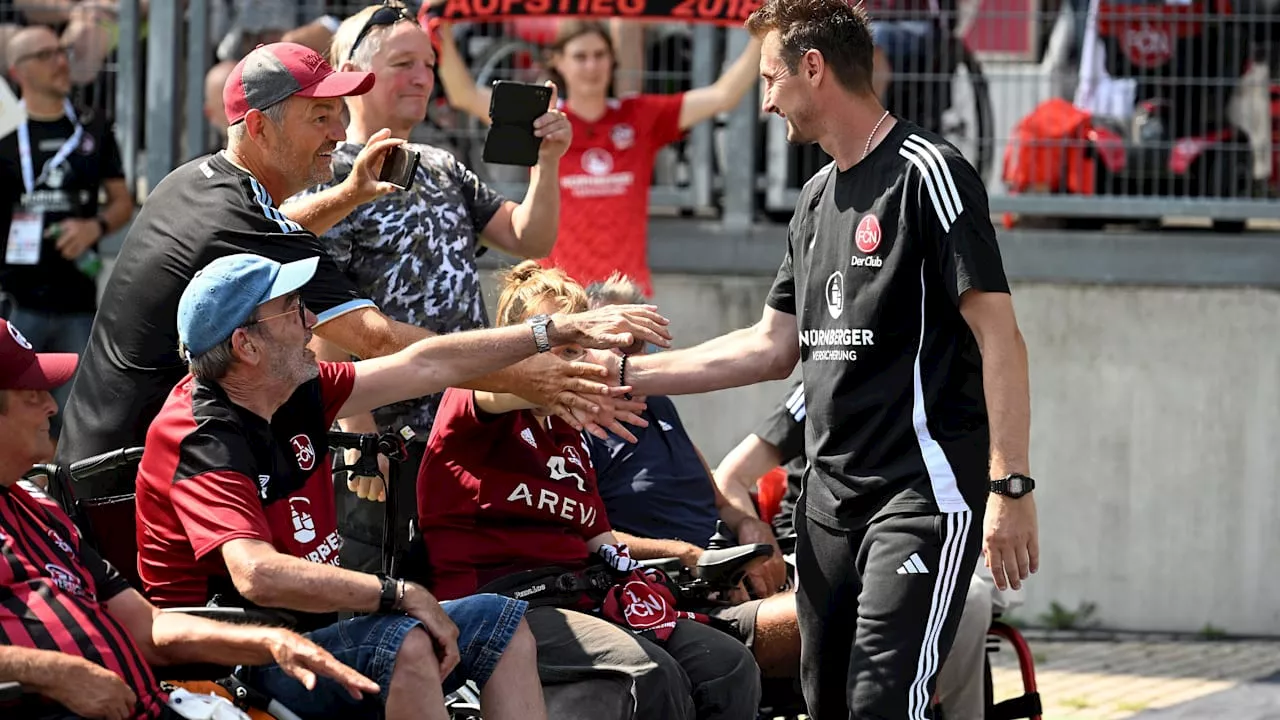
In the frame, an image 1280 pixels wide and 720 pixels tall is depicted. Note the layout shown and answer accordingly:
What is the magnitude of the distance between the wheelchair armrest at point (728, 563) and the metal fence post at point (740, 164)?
11.0ft

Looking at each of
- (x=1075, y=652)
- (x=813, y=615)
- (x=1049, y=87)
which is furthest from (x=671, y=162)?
(x=813, y=615)

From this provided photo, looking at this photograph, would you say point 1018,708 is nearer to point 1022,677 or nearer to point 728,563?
point 1022,677

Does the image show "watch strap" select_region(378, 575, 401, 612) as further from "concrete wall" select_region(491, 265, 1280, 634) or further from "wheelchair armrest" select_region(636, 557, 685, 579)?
"concrete wall" select_region(491, 265, 1280, 634)

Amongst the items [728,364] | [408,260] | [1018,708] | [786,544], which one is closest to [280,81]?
[408,260]

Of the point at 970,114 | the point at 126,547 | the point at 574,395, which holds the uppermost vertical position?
the point at 970,114

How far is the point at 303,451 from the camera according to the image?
4.21 meters

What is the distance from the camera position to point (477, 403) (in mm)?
4793

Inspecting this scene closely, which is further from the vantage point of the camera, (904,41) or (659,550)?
(904,41)

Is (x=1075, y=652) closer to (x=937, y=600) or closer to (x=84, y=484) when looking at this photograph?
(x=937, y=600)

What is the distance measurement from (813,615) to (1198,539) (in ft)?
13.7

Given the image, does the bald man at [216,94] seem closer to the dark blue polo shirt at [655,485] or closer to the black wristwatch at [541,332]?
the dark blue polo shirt at [655,485]

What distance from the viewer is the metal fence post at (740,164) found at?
8453 millimetres

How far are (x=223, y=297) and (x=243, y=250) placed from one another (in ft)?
1.35

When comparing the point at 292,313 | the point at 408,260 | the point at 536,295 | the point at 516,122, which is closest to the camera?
the point at 292,313
